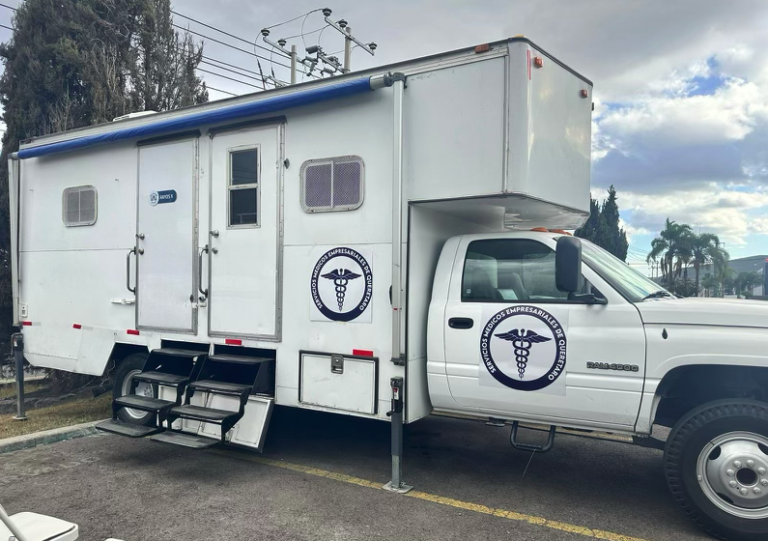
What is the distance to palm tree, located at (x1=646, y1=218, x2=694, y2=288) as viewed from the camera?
37594 mm

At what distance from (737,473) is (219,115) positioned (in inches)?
206

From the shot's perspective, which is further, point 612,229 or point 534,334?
point 612,229

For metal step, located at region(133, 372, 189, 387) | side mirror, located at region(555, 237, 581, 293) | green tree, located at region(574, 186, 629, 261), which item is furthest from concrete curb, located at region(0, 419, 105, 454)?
green tree, located at region(574, 186, 629, 261)

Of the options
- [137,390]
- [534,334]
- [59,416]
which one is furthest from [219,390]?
[59,416]

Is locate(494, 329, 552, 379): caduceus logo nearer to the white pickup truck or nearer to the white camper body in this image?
the white pickup truck

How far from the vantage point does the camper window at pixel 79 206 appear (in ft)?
22.9

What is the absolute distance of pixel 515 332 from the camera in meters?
A: 4.63

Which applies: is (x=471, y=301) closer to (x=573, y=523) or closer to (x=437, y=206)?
(x=437, y=206)

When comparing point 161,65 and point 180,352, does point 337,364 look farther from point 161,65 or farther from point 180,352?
point 161,65

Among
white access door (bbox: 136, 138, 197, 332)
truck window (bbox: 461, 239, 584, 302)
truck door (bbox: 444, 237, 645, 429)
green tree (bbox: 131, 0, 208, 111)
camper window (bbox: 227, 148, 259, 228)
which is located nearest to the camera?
truck door (bbox: 444, 237, 645, 429)

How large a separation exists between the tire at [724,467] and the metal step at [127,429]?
4515 millimetres

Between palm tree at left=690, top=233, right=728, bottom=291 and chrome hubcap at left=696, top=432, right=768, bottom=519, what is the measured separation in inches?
1455

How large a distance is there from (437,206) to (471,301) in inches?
34.0

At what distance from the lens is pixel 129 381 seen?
676cm
